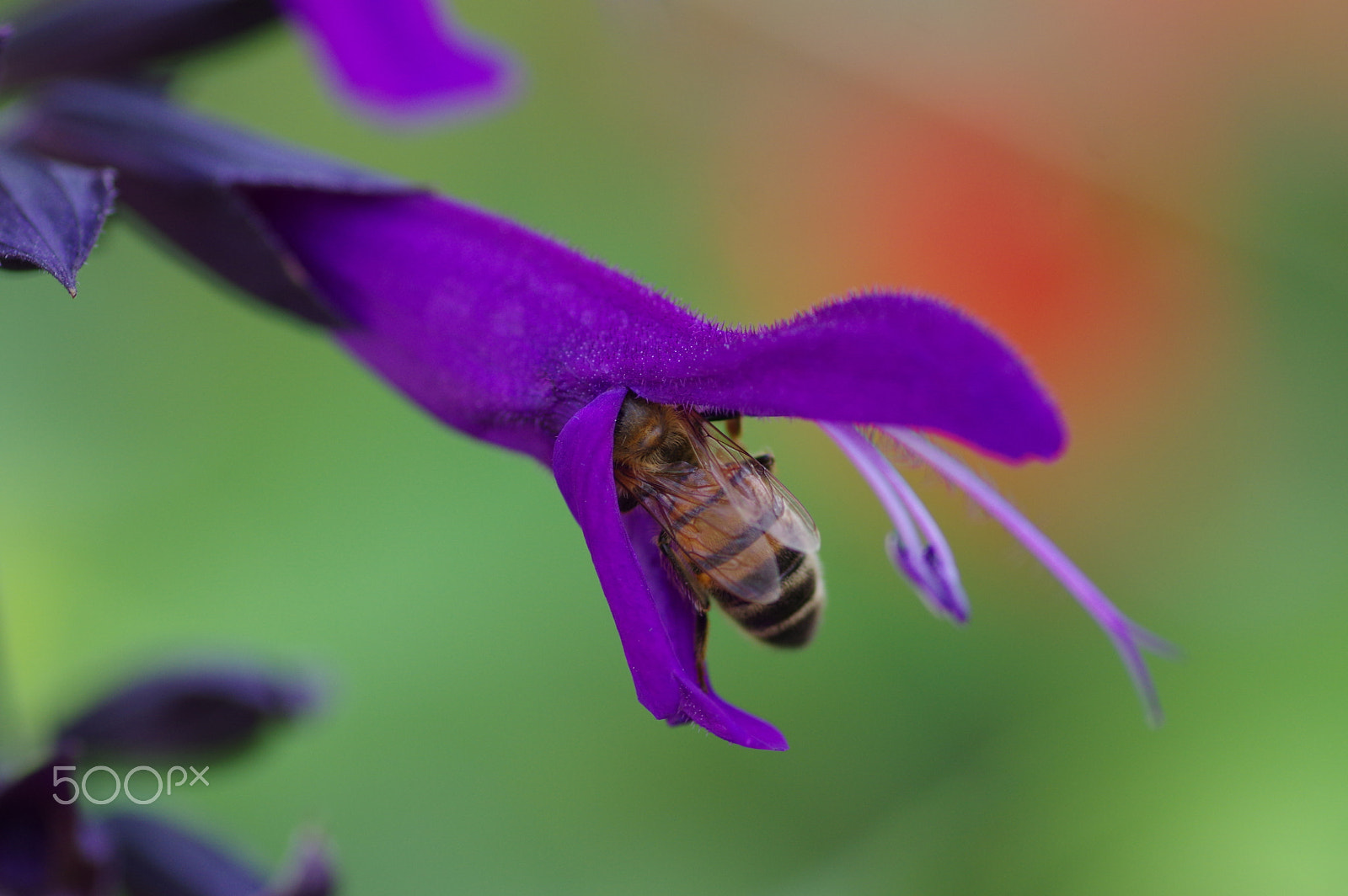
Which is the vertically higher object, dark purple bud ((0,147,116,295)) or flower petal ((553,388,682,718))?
flower petal ((553,388,682,718))

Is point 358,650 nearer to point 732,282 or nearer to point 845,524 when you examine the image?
point 845,524

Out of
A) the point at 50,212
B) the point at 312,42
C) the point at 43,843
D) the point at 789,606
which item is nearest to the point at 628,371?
the point at 789,606

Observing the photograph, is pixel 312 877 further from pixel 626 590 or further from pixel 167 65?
pixel 167 65

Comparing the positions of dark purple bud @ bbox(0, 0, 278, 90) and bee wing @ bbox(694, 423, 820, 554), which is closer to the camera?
bee wing @ bbox(694, 423, 820, 554)

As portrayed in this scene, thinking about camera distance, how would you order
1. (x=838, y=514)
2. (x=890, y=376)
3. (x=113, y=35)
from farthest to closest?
(x=838, y=514), (x=113, y=35), (x=890, y=376)

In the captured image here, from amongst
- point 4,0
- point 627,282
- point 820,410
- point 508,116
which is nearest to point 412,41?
point 627,282

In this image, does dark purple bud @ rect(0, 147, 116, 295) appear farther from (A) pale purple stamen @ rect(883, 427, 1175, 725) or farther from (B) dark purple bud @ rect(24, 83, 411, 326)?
(A) pale purple stamen @ rect(883, 427, 1175, 725)

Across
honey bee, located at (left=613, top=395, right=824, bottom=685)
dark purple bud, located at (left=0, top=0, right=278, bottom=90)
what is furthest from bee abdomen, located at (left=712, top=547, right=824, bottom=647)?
dark purple bud, located at (left=0, top=0, right=278, bottom=90)
